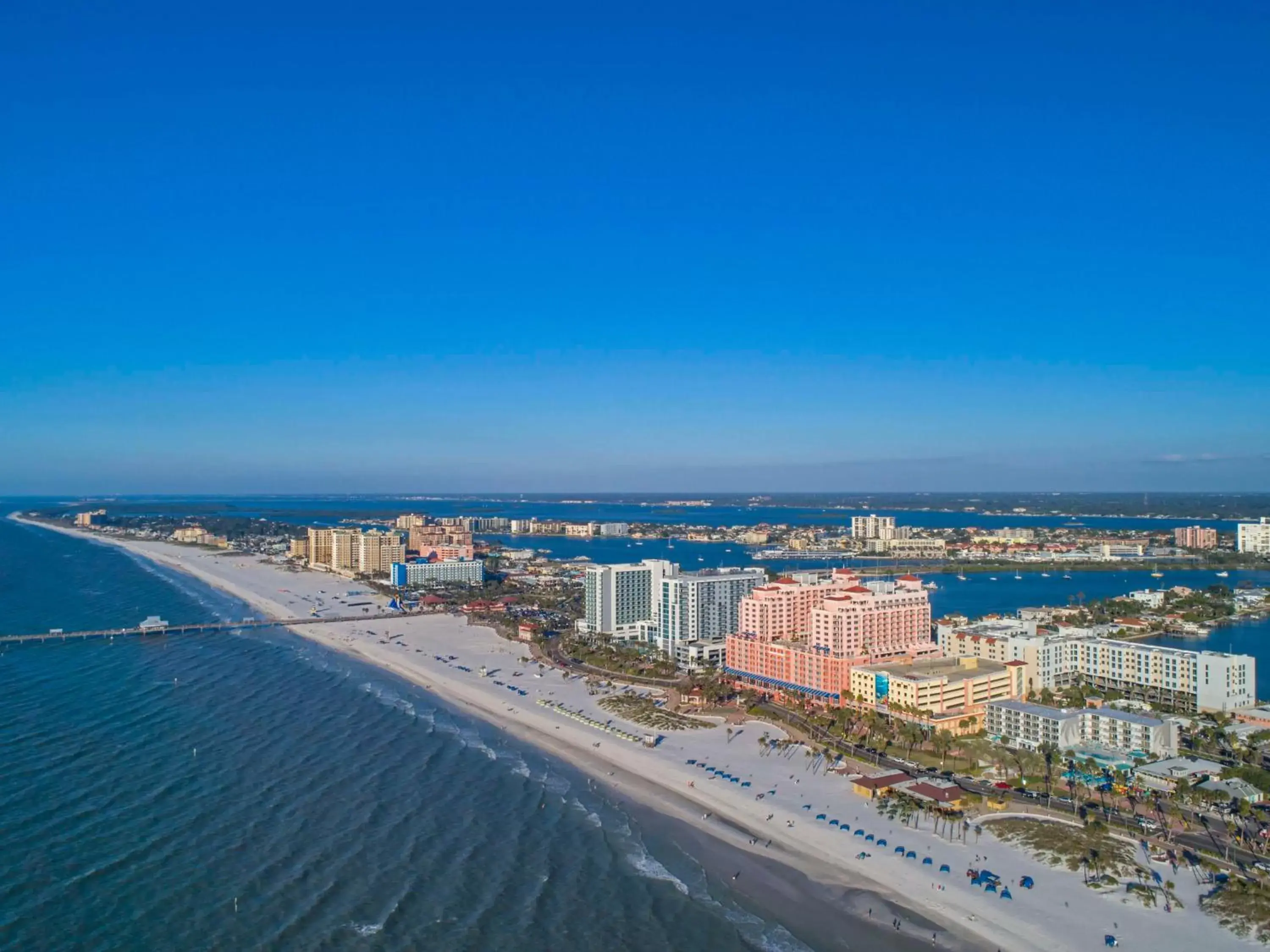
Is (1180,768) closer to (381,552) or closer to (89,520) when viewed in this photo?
(381,552)

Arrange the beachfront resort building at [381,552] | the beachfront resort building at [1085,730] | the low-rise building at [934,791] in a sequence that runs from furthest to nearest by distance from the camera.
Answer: the beachfront resort building at [381,552]
the beachfront resort building at [1085,730]
the low-rise building at [934,791]

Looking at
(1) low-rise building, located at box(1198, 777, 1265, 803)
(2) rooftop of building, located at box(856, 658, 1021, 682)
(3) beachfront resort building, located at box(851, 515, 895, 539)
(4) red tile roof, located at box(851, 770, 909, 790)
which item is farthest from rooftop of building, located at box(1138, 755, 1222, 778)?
(3) beachfront resort building, located at box(851, 515, 895, 539)

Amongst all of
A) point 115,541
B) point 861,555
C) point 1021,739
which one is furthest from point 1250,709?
point 115,541

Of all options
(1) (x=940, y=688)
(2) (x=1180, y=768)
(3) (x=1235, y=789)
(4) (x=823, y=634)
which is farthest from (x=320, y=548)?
(3) (x=1235, y=789)

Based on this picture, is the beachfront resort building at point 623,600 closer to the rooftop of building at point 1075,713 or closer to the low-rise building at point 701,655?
the low-rise building at point 701,655

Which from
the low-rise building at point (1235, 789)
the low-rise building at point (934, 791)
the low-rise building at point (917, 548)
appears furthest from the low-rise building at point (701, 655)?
the low-rise building at point (917, 548)

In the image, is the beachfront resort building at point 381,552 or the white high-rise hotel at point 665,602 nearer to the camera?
the white high-rise hotel at point 665,602
